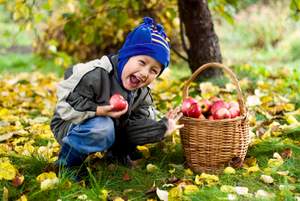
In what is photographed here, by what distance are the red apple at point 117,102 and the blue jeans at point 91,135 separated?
0.33 ft

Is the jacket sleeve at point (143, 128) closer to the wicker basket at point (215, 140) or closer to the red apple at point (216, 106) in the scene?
the wicker basket at point (215, 140)

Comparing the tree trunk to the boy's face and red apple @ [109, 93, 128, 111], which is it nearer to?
the boy's face

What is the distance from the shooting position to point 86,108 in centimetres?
258

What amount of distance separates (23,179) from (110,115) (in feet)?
1.77

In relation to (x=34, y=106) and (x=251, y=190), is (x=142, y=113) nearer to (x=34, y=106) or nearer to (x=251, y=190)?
(x=251, y=190)

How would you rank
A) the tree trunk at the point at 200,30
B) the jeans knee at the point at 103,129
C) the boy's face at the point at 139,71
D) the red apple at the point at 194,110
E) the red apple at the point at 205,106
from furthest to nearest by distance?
1. the tree trunk at the point at 200,30
2. the red apple at the point at 205,106
3. the red apple at the point at 194,110
4. the boy's face at the point at 139,71
5. the jeans knee at the point at 103,129

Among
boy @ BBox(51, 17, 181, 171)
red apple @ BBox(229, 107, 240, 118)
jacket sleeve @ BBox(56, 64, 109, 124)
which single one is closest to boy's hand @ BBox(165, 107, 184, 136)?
boy @ BBox(51, 17, 181, 171)

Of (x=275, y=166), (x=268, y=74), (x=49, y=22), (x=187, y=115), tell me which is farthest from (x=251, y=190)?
(x=49, y=22)

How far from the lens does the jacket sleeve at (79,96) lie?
2594 mm

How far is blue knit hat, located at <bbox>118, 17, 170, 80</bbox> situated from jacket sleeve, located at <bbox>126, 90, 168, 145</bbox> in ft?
0.94

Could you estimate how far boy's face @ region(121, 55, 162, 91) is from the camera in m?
2.65

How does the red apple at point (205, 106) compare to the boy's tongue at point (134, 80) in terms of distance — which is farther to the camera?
the red apple at point (205, 106)

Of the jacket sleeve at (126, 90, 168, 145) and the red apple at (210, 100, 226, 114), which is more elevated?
the red apple at (210, 100, 226, 114)

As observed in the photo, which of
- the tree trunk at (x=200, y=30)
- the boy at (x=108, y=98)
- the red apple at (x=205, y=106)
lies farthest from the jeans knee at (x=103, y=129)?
the tree trunk at (x=200, y=30)
